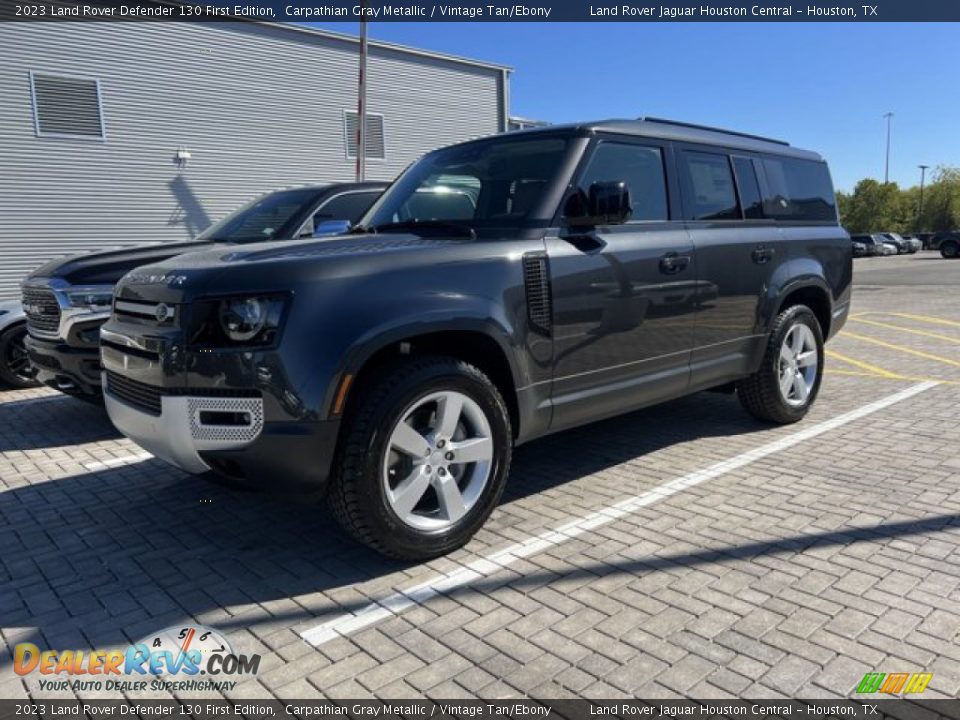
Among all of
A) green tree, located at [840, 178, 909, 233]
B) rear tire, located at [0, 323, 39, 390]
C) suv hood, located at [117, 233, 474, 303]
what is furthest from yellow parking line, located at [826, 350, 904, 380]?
green tree, located at [840, 178, 909, 233]

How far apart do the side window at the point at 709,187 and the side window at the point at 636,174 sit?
26cm

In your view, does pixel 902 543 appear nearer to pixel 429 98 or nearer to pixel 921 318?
pixel 921 318

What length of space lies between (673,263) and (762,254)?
3.61 ft

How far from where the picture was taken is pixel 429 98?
18.8m

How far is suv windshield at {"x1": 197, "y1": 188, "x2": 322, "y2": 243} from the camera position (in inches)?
241

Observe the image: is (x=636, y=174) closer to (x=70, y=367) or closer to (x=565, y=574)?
(x=565, y=574)

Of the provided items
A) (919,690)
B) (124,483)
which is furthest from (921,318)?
(124,483)

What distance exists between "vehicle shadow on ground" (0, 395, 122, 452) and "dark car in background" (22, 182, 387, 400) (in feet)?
1.36

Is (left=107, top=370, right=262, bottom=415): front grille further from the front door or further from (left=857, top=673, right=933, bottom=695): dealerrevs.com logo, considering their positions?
(left=857, top=673, right=933, bottom=695): dealerrevs.com logo

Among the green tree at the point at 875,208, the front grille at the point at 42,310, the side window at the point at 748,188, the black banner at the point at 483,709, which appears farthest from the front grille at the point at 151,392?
the green tree at the point at 875,208

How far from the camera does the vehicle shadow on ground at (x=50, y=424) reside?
5.52 m

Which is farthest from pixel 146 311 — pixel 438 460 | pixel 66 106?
pixel 66 106

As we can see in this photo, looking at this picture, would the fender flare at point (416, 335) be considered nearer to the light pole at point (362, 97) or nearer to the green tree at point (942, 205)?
the light pole at point (362, 97)

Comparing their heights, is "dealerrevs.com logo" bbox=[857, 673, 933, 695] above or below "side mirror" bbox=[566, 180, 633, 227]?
below
